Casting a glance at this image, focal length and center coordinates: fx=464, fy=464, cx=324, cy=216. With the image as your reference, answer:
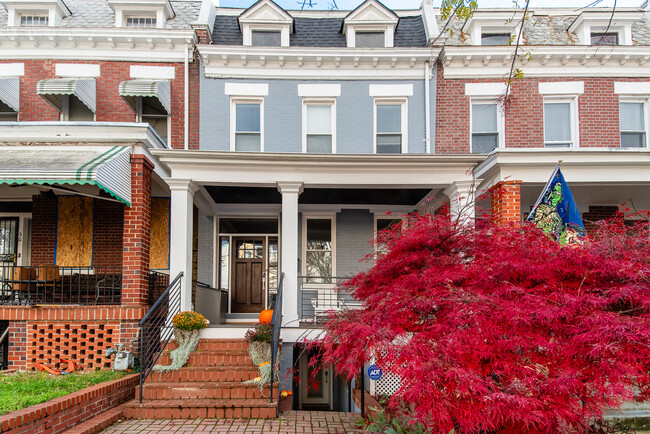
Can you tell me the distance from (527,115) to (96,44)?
974 cm

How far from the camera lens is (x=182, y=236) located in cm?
787

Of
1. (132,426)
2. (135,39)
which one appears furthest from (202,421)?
(135,39)

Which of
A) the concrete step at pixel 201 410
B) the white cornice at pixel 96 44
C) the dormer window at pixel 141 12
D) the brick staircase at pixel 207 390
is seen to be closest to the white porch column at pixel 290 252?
the brick staircase at pixel 207 390

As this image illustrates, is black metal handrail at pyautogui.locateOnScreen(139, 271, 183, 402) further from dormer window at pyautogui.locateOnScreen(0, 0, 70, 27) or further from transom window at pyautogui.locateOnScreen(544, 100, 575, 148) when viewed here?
transom window at pyautogui.locateOnScreen(544, 100, 575, 148)

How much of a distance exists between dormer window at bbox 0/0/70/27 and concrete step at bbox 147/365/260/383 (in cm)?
884

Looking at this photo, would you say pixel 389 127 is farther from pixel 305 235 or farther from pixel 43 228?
pixel 43 228

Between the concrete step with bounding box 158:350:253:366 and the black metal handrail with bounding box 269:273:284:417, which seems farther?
the concrete step with bounding box 158:350:253:366

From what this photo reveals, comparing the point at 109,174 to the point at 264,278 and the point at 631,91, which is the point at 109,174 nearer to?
the point at 264,278

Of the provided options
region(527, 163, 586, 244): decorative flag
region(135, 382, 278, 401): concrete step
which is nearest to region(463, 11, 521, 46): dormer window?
region(527, 163, 586, 244): decorative flag

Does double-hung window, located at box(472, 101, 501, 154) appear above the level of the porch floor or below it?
above

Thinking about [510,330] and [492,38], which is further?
[492,38]

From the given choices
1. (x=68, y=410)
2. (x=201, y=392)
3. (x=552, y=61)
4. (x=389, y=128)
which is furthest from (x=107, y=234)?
(x=552, y=61)

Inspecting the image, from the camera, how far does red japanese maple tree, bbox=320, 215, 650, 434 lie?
347cm

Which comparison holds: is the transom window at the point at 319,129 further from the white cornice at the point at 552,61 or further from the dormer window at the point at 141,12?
the dormer window at the point at 141,12
